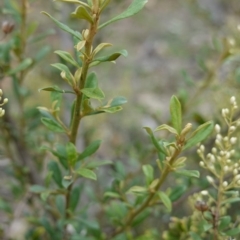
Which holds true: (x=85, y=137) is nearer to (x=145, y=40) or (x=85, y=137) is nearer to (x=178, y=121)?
(x=178, y=121)

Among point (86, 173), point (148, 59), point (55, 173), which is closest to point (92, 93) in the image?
point (86, 173)

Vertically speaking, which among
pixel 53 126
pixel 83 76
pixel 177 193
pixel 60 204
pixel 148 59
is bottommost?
pixel 148 59

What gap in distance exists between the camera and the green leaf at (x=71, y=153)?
27.6 inches

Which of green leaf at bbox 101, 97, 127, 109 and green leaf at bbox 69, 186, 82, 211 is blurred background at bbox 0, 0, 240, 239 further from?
green leaf at bbox 101, 97, 127, 109

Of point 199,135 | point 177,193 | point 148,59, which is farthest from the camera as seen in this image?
point 148,59

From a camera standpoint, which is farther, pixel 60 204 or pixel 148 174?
pixel 60 204

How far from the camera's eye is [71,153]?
28.0 inches

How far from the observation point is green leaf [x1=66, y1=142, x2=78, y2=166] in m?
0.70

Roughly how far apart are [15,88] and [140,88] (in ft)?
6.26

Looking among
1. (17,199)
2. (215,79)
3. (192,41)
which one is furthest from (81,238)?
(192,41)

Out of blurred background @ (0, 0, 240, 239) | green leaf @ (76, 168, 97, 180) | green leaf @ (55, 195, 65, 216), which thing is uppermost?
green leaf @ (76, 168, 97, 180)

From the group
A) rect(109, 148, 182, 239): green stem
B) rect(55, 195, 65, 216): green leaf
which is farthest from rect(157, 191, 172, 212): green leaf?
rect(55, 195, 65, 216): green leaf

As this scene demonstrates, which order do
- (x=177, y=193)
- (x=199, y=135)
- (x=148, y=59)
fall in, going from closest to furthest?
(x=199, y=135) → (x=177, y=193) → (x=148, y=59)

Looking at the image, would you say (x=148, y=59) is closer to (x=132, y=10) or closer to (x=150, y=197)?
(x=150, y=197)
